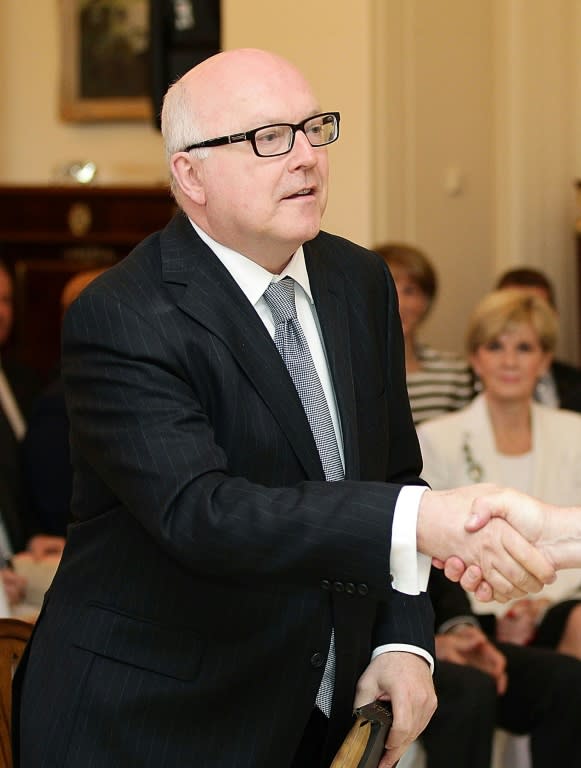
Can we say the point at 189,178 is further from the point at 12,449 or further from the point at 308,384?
the point at 12,449

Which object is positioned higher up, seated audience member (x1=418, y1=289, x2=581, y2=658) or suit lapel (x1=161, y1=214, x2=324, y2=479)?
suit lapel (x1=161, y1=214, x2=324, y2=479)

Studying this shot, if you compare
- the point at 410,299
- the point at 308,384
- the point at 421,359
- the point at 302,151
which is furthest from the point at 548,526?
the point at 410,299

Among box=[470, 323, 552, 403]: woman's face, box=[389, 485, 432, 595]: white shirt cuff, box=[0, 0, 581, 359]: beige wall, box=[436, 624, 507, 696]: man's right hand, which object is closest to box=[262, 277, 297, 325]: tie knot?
box=[389, 485, 432, 595]: white shirt cuff

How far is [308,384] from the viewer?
2.08 metres

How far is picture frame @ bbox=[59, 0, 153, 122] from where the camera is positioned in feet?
31.0

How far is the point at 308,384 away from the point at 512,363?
2.41 m

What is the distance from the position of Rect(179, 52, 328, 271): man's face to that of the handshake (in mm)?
453

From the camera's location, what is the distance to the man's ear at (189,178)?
2078 mm

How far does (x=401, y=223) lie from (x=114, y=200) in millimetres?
2717

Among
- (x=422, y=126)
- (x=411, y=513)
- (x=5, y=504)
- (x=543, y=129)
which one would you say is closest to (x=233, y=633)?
(x=411, y=513)

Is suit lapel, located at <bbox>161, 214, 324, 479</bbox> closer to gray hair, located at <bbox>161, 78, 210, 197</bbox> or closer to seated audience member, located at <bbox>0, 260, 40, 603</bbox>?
gray hair, located at <bbox>161, 78, 210, 197</bbox>

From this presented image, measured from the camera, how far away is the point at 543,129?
713 centimetres

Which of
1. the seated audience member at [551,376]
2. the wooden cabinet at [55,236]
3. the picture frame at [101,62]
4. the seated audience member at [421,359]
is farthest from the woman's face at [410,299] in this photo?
the picture frame at [101,62]

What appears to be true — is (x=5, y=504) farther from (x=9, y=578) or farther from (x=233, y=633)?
(x=233, y=633)
